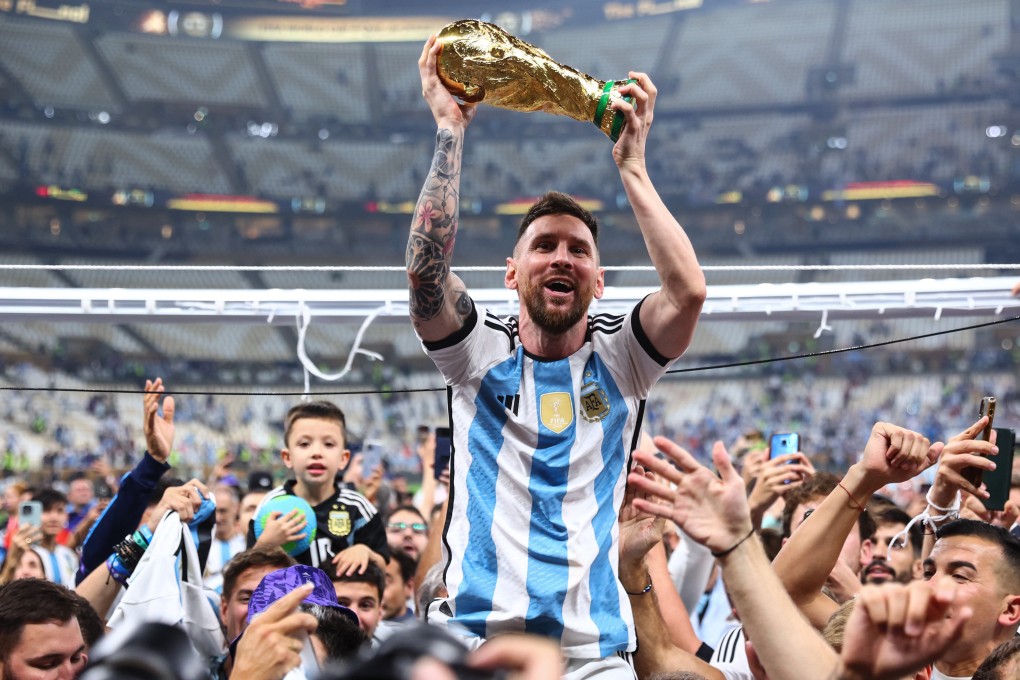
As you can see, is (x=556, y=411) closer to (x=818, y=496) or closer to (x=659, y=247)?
(x=659, y=247)

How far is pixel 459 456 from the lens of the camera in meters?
3.03

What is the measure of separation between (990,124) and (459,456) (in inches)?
1349

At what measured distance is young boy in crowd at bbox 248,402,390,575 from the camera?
507cm

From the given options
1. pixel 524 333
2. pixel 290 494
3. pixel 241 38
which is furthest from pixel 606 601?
pixel 241 38

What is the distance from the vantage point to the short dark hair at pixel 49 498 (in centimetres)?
749

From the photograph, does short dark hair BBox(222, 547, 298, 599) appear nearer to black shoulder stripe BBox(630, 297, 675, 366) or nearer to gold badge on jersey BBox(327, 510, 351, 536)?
gold badge on jersey BBox(327, 510, 351, 536)

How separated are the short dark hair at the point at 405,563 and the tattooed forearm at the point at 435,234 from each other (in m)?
2.77

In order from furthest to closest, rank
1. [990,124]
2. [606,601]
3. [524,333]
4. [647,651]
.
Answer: [990,124] → [647,651] → [524,333] → [606,601]

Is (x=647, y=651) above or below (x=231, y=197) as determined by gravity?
below

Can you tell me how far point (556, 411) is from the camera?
Result: 302 cm

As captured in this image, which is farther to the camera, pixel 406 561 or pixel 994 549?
pixel 406 561

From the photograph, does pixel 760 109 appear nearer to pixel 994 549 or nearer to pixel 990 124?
pixel 990 124

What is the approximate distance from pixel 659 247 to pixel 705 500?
99 centimetres

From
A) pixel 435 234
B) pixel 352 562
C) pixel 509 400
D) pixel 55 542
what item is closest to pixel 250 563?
pixel 352 562
